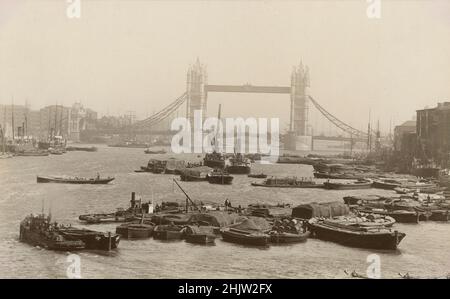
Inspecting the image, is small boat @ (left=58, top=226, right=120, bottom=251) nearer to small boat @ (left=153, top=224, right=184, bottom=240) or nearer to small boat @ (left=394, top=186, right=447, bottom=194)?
small boat @ (left=153, top=224, right=184, bottom=240)

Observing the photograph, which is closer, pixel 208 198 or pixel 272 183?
pixel 208 198

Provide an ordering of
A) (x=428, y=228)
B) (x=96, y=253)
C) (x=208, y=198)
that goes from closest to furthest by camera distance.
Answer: (x=96, y=253)
(x=428, y=228)
(x=208, y=198)

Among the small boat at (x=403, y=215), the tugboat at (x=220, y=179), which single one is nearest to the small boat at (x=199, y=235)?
the small boat at (x=403, y=215)

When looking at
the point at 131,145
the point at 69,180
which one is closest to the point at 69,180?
the point at 69,180

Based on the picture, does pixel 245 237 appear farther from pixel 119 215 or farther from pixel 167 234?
pixel 119 215

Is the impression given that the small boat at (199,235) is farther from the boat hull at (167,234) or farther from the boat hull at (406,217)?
the boat hull at (406,217)
